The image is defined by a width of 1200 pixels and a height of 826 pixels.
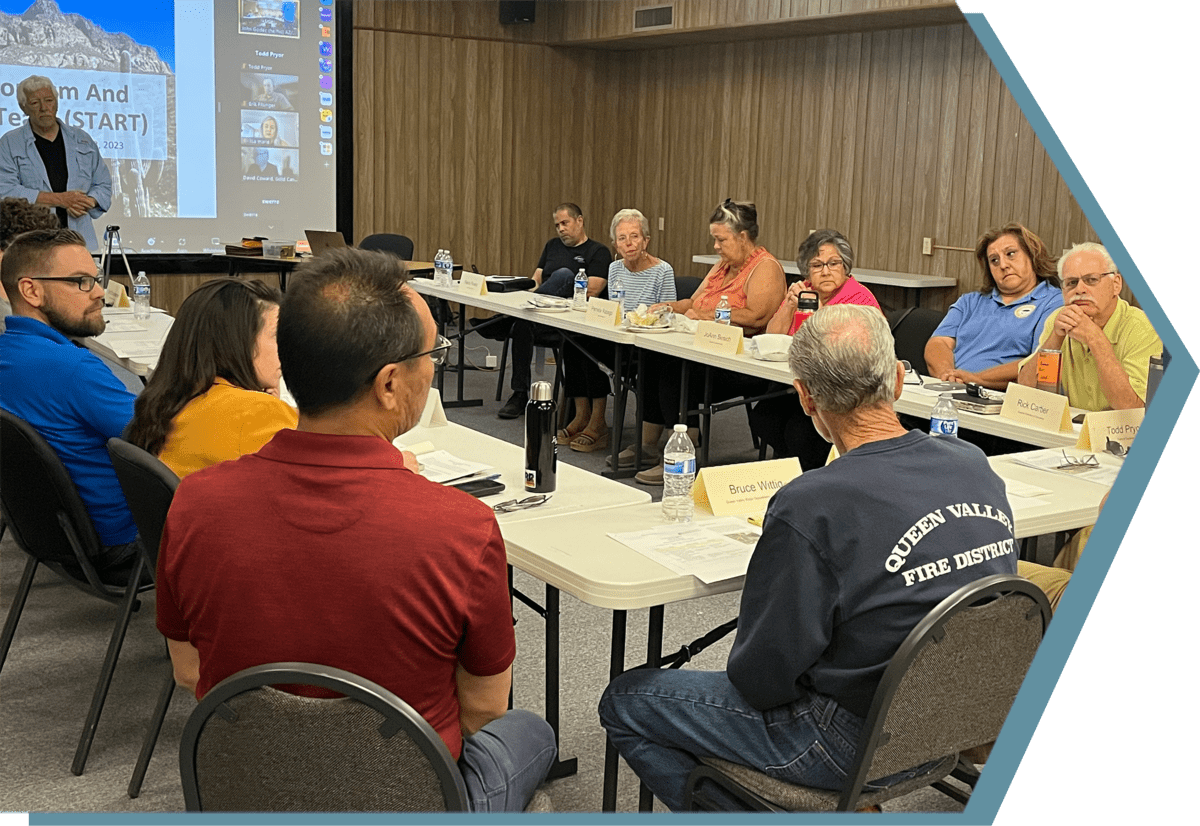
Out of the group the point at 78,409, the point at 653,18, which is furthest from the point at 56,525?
the point at 653,18

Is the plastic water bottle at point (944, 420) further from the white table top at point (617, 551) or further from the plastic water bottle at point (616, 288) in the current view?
the plastic water bottle at point (616, 288)

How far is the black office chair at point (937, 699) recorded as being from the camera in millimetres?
1572

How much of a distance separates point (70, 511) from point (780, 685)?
1697 mm

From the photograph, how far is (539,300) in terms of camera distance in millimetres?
5840

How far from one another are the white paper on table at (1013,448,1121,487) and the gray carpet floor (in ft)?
2.83

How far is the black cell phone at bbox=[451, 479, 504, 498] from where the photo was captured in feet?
7.97

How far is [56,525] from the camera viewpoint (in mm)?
2617

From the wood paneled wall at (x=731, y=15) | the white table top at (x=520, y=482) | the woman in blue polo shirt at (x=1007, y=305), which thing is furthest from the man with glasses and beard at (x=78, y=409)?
the wood paneled wall at (x=731, y=15)

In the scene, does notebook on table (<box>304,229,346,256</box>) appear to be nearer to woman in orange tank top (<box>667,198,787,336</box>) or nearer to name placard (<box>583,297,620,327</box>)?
name placard (<box>583,297,620,327</box>)

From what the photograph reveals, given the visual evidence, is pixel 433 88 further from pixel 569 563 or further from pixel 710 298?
pixel 569 563

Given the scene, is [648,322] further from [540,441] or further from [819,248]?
[540,441]

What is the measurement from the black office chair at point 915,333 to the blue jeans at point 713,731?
337cm


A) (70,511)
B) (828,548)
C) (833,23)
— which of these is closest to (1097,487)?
(828,548)

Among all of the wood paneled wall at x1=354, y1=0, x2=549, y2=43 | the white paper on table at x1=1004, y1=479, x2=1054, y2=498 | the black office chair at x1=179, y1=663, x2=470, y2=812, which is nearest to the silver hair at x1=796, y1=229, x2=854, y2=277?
the white paper on table at x1=1004, y1=479, x2=1054, y2=498
